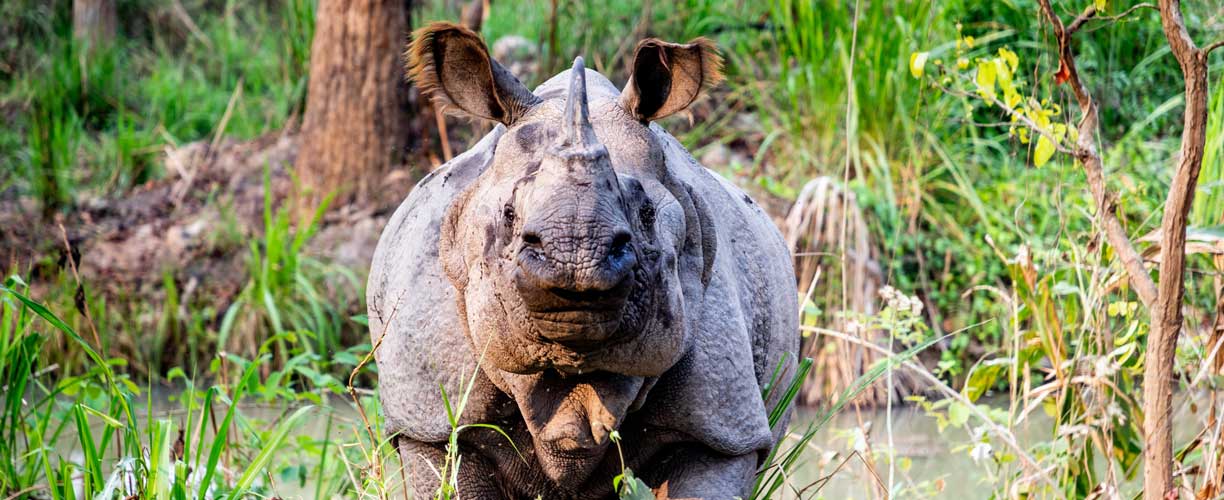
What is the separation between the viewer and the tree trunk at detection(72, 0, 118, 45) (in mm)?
13031

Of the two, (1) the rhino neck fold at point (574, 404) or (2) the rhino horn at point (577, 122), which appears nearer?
(2) the rhino horn at point (577, 122)

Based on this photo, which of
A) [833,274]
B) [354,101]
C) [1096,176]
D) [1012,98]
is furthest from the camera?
[354,101]

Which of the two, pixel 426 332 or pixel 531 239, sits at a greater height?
pixel 531 239

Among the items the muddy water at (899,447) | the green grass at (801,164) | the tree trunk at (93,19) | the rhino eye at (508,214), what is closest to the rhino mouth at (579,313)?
the rhino eye at (508,214)

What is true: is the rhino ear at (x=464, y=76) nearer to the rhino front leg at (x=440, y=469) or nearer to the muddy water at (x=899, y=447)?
the rhino front leg at (x=440, y=469)

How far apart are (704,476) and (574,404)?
42cm

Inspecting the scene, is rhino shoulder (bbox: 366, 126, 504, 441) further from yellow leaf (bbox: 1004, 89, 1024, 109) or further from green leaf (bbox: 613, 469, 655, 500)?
yellow leaf (bbox: 1004, 89, 1024, 109)

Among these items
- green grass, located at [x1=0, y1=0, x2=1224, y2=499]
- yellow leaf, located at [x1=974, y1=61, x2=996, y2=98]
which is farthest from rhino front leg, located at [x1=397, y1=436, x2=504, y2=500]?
green grass, located at [x1=0, y1=0, x2=1224, y2=499]

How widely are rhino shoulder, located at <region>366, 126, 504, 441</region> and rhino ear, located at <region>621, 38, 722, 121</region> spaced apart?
381 millimetres

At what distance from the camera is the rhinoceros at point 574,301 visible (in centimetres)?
254

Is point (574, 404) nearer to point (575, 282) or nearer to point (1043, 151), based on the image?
point (575, 282)

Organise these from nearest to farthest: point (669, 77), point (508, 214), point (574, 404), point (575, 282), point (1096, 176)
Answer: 1. point (575, 282)
2. point (508, 214)
3. point (574, 404)
4. point (669, 77)
5. point (1096, 176)

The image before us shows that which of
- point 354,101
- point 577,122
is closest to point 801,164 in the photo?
point 354,101

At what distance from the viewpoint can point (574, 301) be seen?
249cm
